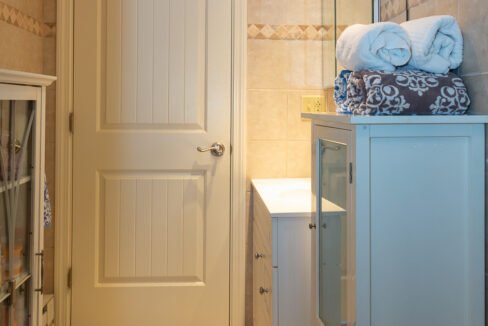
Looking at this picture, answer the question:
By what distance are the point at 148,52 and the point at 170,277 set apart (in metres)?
1.09

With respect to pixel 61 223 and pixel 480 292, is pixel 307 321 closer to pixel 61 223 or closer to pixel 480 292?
pixel 480 292

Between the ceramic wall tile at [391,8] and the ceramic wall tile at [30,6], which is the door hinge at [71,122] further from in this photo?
the ceramic wall tile at [391,8]

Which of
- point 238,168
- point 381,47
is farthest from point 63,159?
point 381,47

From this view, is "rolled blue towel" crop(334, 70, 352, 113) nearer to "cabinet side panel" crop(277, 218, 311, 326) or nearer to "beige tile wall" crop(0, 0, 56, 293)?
"cabinet side panel" crop(277, 218, 311, 326)

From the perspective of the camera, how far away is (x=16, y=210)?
4.63 ft

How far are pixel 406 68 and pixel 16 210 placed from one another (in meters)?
1.09

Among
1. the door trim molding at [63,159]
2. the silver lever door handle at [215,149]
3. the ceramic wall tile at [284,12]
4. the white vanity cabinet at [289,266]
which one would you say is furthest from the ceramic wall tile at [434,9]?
the door trim molding at [63,159]

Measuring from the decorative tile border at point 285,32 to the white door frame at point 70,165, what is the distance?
0.06 meters

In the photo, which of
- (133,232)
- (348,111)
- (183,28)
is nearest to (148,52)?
(183,28)

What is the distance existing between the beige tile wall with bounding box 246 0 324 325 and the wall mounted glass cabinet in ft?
3.94

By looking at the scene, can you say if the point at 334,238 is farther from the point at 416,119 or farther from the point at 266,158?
the point at 266,158

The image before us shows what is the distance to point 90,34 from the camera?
7.98 feet

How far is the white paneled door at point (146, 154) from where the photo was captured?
2.44m

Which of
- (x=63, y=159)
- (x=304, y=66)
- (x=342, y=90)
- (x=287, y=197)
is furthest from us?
(x=304, y=66)
